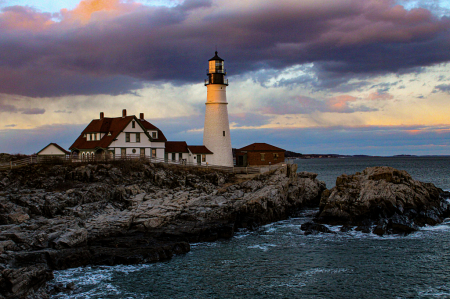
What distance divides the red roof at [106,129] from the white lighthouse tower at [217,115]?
6.17 metres

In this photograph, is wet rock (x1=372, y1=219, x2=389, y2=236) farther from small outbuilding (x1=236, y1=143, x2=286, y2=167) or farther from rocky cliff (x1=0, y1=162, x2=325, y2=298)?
small outbuilding (x1=236, y1=143, x2=286, y2=167)

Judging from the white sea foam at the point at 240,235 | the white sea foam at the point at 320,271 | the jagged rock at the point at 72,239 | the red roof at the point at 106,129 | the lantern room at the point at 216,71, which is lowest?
the white sea foam at the point at 320,271

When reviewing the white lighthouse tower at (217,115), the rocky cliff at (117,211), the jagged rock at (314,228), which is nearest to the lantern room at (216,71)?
the white lighthouse tower at (217,115)

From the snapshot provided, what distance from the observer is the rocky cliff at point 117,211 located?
69.6 ft

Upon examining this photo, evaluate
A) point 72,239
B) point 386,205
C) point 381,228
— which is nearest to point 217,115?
point 386,205

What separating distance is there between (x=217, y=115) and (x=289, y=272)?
30503 mm

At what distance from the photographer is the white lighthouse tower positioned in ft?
160

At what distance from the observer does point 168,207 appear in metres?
30.9

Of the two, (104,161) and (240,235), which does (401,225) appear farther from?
(104,161)

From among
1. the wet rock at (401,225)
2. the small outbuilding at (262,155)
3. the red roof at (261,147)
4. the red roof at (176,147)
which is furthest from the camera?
the red roof at (261,147)

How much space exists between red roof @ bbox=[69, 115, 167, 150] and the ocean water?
23.3 metres

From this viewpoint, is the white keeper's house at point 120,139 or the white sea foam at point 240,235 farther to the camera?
the white keeper's house at point 120,139

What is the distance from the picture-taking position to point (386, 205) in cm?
3128

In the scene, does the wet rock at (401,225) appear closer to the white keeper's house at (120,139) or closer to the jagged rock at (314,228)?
the jagged rock at (314,228)
